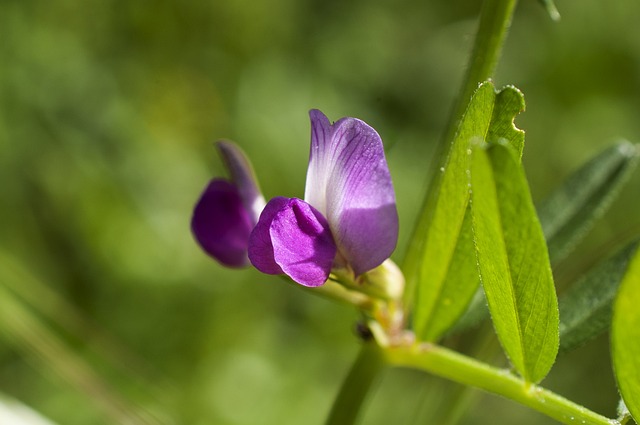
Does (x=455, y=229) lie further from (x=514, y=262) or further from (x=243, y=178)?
(x=243, y=178)

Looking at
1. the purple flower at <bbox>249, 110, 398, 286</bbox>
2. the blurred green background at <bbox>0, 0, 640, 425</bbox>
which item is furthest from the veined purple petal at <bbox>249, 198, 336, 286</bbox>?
the blurred green background at <bbox>0, 0, 640, 425</bbox>

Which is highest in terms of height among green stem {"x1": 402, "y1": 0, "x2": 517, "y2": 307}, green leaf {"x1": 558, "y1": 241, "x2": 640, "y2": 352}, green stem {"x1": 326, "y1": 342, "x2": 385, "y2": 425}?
green stem {"x1": 402, "y1": 0, "x2": 517, "y2": 307}

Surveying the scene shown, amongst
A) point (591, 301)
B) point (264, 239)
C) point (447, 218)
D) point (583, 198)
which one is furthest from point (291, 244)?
point (583, 198)

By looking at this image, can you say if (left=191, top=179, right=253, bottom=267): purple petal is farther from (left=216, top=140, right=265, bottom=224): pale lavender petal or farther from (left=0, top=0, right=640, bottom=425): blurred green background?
(left=0, top=0, right=640, bottom=425): blurred green background

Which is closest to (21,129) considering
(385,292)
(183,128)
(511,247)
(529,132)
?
(183,128)

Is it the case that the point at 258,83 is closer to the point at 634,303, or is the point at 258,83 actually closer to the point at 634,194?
the point at 634,194

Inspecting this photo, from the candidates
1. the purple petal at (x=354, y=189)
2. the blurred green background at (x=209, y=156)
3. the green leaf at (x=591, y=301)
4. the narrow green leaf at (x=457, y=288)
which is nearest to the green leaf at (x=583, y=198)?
the green leaf at (x=591, y=301)

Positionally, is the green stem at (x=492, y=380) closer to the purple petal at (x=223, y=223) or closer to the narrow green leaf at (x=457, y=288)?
the narrow green leaf at (x=457, y=288)
